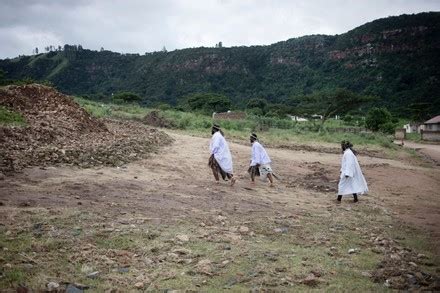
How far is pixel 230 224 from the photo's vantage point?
6.27m

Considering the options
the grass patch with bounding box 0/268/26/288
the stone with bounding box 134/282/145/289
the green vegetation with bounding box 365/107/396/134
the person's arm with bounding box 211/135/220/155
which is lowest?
the stone with bounding box 134/282/145/289

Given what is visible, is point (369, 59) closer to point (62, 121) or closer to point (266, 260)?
point (62, 121)

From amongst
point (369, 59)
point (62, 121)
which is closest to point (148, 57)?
point (369, 59)

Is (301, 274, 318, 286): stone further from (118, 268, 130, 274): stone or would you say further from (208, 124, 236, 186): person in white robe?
(208, 124, 236, 186): person in white robe

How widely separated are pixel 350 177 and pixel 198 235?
4658mm

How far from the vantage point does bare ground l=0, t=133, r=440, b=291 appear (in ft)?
14.0

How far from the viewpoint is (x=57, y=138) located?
1138 cm

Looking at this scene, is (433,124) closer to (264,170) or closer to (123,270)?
(264,170)

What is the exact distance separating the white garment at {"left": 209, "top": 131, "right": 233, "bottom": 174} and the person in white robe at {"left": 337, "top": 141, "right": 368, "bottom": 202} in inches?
102

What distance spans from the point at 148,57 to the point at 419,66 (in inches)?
2422

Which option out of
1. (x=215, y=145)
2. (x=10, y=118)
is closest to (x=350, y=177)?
(x=215, y=145)

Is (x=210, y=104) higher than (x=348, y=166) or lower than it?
higher

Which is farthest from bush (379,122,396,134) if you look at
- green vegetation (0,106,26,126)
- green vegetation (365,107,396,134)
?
green vegetation (0,106,26,126)

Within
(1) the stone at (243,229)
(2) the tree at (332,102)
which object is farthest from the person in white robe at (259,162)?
(2) the tree at (332,102)
